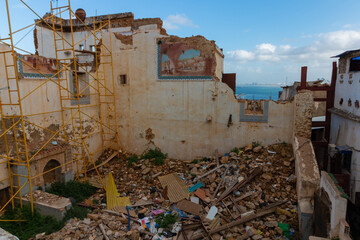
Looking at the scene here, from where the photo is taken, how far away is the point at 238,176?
8922 millimetres

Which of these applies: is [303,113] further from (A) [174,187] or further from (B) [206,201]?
(A) [174,187]

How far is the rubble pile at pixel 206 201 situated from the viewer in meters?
6.99

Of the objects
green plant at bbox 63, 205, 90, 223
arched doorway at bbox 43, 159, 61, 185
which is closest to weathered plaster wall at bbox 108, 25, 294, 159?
arched doorway at bbox 43, 159, 61, 185

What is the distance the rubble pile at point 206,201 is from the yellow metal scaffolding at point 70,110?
185 centimetres

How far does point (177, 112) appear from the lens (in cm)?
1138

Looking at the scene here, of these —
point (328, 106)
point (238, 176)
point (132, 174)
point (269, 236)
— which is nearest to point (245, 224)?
point (269, 236)

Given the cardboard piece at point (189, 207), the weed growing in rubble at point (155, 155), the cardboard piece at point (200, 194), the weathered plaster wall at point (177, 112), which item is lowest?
the cardboard piece at point (189, 207)

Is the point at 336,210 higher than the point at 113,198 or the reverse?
higher

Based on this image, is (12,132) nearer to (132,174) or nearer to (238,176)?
(132,174)

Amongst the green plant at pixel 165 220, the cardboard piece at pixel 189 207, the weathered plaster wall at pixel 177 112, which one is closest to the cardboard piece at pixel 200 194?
the cardboard piece at pixel 189 207

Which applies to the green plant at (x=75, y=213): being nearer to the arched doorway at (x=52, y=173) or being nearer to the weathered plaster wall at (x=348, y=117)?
the arched doorway at (x=52, y=173)

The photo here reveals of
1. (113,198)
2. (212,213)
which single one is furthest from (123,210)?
(212,213)

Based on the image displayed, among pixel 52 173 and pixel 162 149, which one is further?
pixel 162 149

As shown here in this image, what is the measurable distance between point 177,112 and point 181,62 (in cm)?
230
